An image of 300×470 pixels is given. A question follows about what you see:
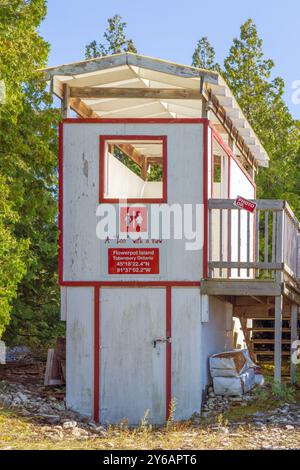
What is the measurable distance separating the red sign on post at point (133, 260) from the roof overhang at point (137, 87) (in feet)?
9.02

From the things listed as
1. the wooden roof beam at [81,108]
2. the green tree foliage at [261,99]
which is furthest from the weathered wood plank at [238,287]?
the green tree foliage at [261,99]

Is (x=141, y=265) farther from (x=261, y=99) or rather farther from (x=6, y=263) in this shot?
(x=261, y=99)

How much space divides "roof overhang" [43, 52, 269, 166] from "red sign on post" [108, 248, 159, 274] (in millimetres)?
2749

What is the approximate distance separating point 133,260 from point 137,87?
314 centimetres

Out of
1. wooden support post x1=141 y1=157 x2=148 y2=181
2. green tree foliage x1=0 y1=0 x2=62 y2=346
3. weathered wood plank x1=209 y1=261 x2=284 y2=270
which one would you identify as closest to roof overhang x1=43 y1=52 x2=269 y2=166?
green tree foliage x1=0 y1=0 x2=62 y2=346

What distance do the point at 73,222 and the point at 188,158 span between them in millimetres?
2286

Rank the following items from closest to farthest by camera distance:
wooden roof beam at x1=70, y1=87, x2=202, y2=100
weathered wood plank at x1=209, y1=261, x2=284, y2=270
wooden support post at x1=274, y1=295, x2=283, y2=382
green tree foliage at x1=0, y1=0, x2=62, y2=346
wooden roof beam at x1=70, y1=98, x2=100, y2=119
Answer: weathered wood plank at x1=209, y1=261, x2=284, y2=270 < wooden support post at x1=274, y1=295, x2=283, y2=382 < green tree foliage at x1=0, y1=0, x2=62, y2=346 < wooden roof beam at x1=70, y1=87, x2=202, y2=100 < wooden roof beam at x1=70, y1=98, x2=100, y2=119

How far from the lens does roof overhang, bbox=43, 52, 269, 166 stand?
597 inches

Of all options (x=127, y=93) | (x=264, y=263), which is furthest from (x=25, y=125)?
(x=264, y=263)

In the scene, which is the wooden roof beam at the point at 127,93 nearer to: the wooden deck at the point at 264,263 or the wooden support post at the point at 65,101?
the wooden support post at the point at 65,101

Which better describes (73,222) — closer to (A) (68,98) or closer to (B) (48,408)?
(A) (68,98)

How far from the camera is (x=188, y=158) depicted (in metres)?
15.7

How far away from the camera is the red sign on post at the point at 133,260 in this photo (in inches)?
616

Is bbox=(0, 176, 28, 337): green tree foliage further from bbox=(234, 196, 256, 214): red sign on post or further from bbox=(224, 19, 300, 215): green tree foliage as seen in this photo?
bbox=(224, 19, 300, 215): green tree foliage
